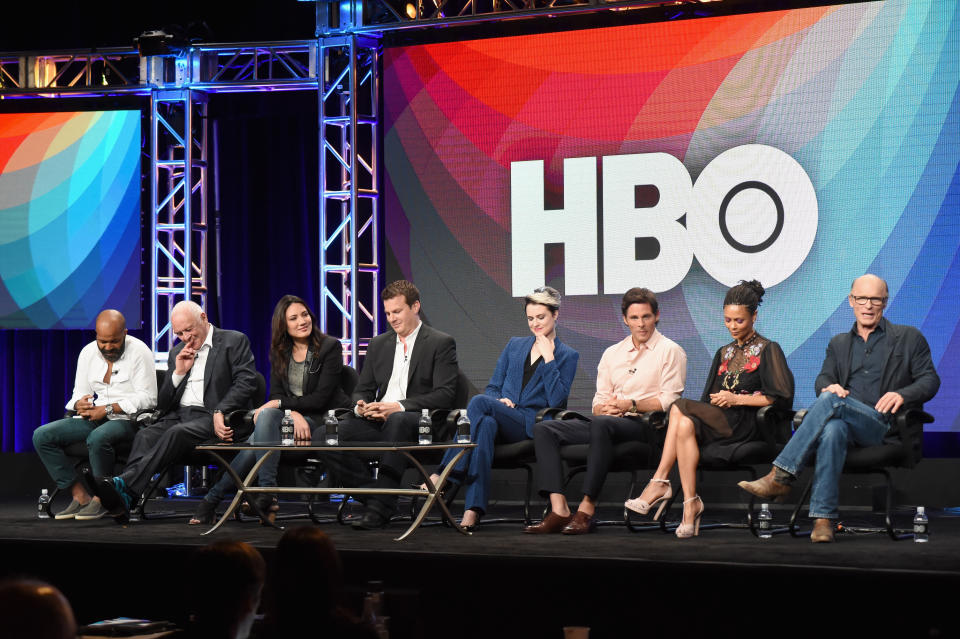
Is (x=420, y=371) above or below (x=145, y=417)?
above

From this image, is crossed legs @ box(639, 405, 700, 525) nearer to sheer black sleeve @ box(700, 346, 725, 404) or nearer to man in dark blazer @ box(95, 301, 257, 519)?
sheer black sleeve @ box(700, 346, 725, 404)

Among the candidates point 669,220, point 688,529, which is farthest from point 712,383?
point 669,220

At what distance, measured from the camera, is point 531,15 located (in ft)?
21.5

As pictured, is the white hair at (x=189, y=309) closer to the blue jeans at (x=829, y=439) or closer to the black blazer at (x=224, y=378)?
the black blazer at (x=224, y=378)

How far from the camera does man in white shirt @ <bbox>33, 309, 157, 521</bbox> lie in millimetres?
5645

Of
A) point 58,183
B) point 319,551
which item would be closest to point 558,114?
point 58,183

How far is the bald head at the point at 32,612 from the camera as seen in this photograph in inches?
55.6

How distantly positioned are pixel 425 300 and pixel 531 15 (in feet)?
6.14

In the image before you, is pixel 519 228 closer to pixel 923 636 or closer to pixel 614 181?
pixel 614 181

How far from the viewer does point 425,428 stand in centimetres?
509

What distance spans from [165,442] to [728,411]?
2768mm

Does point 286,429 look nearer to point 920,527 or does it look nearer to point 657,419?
point 657,419

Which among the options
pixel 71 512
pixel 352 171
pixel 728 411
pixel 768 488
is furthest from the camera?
pixel 352 171

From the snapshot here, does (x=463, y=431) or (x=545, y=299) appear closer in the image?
(x=463, y=431)
